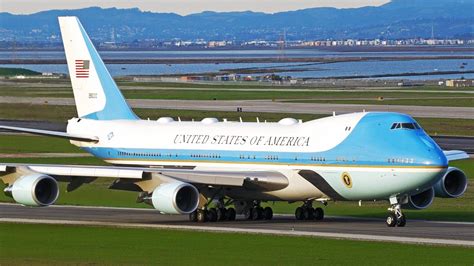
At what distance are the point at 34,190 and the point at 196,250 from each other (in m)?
10.1

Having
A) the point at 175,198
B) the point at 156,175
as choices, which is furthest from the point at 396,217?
the point at 156,175

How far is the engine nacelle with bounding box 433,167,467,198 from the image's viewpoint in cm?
4938

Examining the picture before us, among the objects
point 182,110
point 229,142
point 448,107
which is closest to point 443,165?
point 229,142

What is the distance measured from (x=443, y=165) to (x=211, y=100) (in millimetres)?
104284

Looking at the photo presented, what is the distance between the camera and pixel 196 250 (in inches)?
1526

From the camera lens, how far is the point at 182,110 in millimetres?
125000

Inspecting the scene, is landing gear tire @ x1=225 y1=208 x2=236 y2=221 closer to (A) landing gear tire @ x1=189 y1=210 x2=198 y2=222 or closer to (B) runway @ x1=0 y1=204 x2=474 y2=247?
(B) runway @ x1=0 y1=204 x2=474 y2=247

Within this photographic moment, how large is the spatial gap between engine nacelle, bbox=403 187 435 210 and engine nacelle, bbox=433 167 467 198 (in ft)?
2.23

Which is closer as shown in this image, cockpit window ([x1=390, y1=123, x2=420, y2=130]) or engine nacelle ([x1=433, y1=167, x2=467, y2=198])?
cockpit window ([x1=390, y1=123, x2=420, y2=130])

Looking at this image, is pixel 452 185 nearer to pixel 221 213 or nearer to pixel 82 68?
pixel 221 213

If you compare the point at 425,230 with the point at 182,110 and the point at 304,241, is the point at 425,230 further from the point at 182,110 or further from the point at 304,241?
the point at 182,110

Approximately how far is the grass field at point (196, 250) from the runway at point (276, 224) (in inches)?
67.2

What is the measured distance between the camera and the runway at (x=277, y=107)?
403ft

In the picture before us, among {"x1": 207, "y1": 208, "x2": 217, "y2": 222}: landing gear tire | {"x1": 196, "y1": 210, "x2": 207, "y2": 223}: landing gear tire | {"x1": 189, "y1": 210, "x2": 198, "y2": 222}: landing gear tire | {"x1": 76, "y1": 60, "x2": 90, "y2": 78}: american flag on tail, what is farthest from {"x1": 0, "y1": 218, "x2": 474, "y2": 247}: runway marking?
{"x1": 76, "y1": 60, "x2": 90, "y2": 78}: american flag on tail
